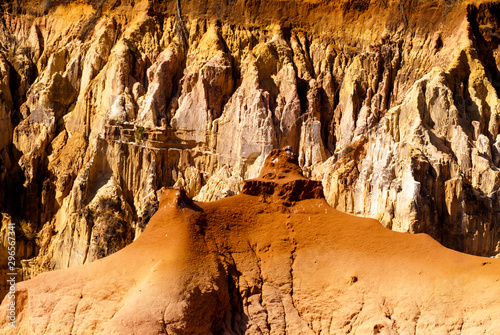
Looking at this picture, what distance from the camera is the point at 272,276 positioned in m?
15.0

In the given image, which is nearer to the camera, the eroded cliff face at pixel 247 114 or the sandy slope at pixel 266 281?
the sandy slope at pixel 266 281

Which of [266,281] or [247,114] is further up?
[247,114]

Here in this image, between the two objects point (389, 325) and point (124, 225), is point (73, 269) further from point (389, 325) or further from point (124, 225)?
point (124, 225)

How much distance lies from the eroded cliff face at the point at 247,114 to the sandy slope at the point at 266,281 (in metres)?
13.5

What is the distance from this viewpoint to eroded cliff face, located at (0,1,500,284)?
1216 inches

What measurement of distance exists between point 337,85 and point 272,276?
25416mm

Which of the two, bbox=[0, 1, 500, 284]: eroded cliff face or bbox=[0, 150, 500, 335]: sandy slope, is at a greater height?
bbox=[0, 1, 500, 284]: eroded cliff face

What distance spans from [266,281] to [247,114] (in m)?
21.7

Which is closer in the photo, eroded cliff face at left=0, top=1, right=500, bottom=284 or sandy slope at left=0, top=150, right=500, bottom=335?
sandy slope at left=0, top=150, right=500, bottom=335

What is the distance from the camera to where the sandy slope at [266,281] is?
13047 millimetres

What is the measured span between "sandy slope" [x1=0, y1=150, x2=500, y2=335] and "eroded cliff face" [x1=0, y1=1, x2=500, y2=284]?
1354 cm

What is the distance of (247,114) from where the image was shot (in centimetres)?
3584

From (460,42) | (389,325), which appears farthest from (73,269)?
(460,42)

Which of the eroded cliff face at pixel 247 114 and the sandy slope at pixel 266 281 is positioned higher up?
the eroded cliff face at pixel 247 114
